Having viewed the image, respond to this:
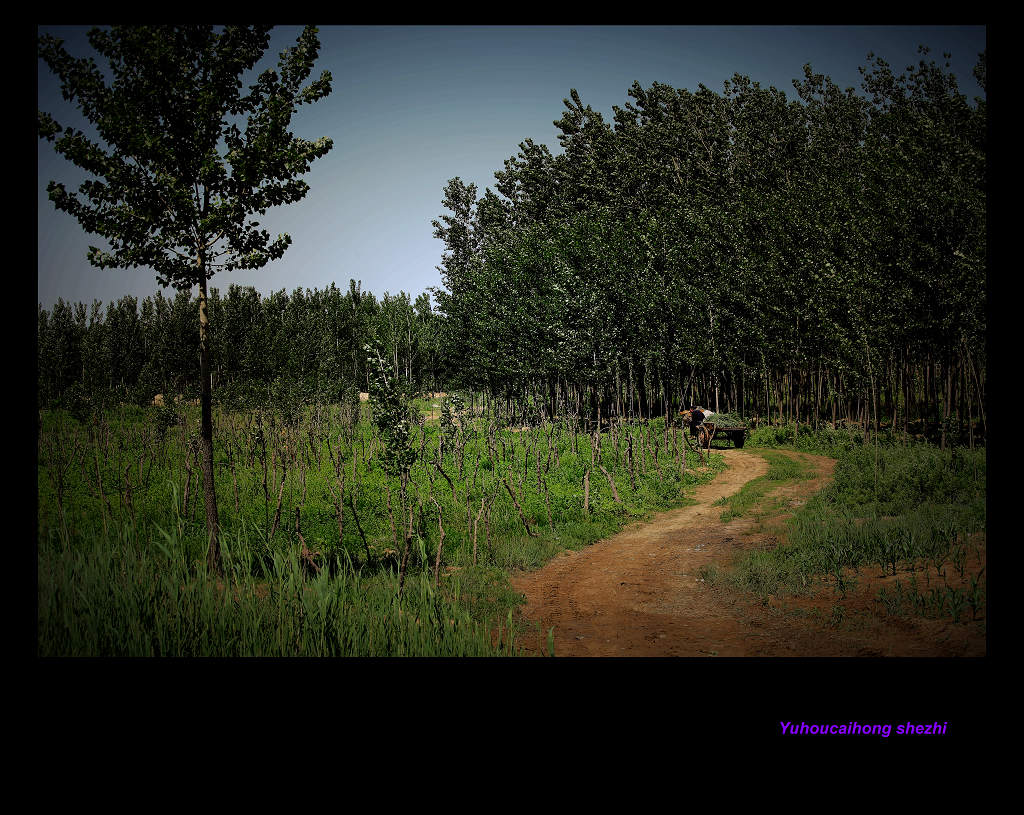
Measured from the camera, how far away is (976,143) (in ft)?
16.0

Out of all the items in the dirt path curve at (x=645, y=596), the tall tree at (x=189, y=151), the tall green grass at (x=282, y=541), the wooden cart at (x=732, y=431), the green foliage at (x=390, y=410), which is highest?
the tall tree at (x=189, y=151)

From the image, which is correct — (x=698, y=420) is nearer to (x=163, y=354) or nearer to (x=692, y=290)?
(x=692, y=290)

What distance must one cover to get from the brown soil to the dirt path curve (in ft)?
0.04

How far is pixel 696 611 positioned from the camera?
674 cm

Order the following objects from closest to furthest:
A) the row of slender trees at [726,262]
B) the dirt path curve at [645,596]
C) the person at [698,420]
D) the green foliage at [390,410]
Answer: the dirt path curve at [645,596] < the green foliage at [390,410] < the row of slender trees at [726,262] < the person at [698,420]

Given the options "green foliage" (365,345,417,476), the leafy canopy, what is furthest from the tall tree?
"green foliage" (365,345,417,476)

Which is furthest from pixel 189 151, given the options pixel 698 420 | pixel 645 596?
pixel 698 420

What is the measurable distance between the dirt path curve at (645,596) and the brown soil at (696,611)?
0.04 ft

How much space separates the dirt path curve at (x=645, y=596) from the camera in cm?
596

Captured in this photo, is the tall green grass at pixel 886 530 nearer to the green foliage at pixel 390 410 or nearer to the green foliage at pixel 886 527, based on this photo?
the green foliage at pixel 886 527

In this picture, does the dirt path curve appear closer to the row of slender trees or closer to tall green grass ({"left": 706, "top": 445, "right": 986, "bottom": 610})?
tall green grass ({"left": 706, "top": 445, "right": 986, "bottom": 610})

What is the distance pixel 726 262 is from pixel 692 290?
7.90 feet

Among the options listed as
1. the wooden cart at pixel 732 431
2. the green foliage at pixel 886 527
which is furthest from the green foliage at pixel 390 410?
the wooden cart at pixel 732 431
